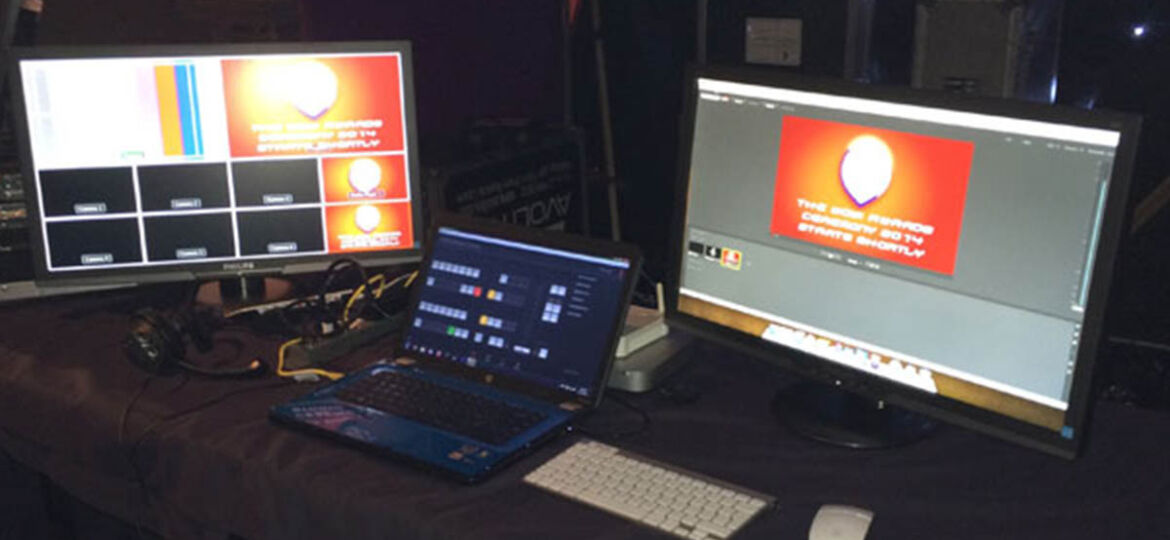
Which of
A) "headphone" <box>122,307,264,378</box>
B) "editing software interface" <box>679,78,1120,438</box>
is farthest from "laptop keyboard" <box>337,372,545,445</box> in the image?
"editing software interface" <box>679,78,1120,438</box>

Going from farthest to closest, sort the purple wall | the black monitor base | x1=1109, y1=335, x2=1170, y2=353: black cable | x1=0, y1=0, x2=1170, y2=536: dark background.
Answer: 1. the purple wall
2. x1=0, y1=0, x2=1170, y2=536: dark background
3. x1=1109, y1=335, x2=1170, y2=353: black cable
4. the black monitor base

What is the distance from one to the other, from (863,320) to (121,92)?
3.89ft

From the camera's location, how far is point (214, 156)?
6.01ft

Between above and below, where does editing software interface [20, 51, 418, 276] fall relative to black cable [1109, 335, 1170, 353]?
above

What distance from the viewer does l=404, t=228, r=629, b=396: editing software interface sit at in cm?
150

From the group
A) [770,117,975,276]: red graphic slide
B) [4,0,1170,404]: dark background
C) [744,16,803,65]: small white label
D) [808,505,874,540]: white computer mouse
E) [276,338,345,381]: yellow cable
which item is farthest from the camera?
[744,16,803,65]: small white label

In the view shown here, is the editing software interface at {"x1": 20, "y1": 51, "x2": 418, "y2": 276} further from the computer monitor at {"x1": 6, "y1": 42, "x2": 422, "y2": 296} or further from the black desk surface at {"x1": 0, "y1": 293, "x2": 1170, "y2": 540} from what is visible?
the black desk surface at {"x1": 0, "y1": 293, "x2": 1170, "y2": 540}

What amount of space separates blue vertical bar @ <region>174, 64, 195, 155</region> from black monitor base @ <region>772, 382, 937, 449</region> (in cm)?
100

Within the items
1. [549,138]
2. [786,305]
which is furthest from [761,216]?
[549,138]

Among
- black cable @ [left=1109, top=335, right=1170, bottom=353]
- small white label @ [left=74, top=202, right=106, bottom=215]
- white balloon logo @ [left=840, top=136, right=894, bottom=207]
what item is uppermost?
white balloon logo @ [left=840, top=136, right=894, bottom=207]

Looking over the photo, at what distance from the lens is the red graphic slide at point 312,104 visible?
71.4 inches

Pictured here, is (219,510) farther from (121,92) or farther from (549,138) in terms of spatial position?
(549,138)

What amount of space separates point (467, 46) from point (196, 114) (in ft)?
5.01

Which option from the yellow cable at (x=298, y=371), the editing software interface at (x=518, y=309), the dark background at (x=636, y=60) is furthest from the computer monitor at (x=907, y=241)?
the dark background at (x=636, y=60)
